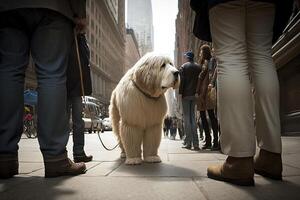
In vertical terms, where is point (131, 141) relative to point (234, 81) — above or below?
below

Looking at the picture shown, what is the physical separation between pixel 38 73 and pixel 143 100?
135 centimetres

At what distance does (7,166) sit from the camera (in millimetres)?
2812

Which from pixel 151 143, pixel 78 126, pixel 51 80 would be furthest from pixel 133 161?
pixel 51 80

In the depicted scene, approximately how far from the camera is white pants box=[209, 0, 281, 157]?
2549 mm

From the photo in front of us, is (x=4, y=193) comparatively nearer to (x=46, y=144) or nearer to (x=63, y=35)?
(x=46, y=144)

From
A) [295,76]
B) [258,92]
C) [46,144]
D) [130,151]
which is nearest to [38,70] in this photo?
[46,144]

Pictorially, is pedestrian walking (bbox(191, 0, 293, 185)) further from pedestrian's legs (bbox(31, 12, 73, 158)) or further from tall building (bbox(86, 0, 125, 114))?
tall building (bbox(86, 0, 125, 114))

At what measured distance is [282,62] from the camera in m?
9.36

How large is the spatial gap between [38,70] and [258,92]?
191 centimetres

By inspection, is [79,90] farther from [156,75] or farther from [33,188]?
[33,188]

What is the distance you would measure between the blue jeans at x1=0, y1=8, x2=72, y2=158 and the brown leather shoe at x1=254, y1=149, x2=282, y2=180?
5.50 ft

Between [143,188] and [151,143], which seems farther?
[151,143]

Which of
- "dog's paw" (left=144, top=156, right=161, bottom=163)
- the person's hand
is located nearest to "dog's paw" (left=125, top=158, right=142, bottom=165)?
"dog's paw" (left=144, top=156, right=161, bottom=163)

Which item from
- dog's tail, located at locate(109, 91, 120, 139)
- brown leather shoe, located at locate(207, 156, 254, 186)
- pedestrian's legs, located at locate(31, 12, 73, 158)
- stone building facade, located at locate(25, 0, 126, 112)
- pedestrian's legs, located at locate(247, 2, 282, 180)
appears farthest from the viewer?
stone building facade, located at locate(25, 0, 126, 112)
